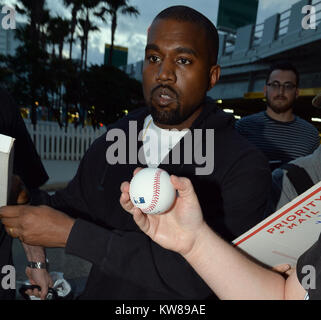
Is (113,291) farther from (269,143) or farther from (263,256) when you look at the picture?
(269,143)

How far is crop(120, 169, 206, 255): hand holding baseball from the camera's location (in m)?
1.21

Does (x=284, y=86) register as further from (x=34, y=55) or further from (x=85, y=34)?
(x=85, y=34)

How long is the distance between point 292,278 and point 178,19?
1.48 metres

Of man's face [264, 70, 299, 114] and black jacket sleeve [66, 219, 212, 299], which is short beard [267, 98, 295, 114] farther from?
black jacket sleeve [66, 219, 212, 299]

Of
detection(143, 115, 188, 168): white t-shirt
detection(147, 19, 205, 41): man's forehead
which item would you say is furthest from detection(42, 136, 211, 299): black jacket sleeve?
detection(147, 19, 205, 41): man's forehead

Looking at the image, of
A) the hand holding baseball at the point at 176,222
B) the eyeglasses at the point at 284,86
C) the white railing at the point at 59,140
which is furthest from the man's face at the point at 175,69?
the white railing at the point at 59,140

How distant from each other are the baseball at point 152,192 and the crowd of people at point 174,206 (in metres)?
0.04

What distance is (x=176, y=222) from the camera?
1290mm

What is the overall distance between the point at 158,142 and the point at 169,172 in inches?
12.0

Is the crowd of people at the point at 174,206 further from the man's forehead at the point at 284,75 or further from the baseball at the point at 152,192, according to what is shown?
the man's forehead at the point at 284,75

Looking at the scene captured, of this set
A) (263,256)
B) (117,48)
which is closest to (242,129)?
(263,256)

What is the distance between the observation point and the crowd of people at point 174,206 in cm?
129

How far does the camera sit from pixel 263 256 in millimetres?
1466

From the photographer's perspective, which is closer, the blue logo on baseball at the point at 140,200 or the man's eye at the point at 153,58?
the blue logo on baseball at the point at 140,200
